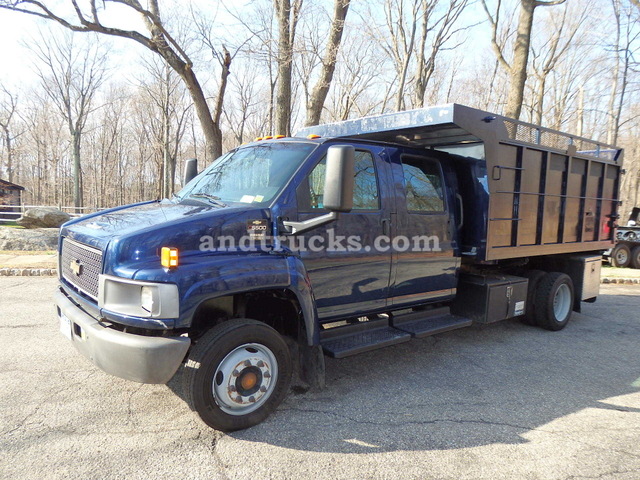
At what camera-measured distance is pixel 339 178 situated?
9.88 feet

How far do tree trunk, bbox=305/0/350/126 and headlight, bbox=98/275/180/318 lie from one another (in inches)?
343

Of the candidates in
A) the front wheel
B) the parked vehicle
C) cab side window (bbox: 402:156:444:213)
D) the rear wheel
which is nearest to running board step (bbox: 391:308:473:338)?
cab side window (bbox: 402:156:444:213)

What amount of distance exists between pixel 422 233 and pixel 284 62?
316 inches

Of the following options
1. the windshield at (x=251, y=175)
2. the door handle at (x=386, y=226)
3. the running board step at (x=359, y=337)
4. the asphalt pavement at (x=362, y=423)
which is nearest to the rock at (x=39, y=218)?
the asphalt pavement at (x=362, y=423)

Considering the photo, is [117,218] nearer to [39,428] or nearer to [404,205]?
[39,428]

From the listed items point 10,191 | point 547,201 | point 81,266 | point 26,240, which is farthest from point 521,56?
point 10,191

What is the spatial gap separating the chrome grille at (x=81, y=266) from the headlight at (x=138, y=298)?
0.20 metres

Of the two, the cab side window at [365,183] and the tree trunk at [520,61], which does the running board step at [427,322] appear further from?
the tree trunk at [520,61]

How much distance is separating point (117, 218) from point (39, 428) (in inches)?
64.7

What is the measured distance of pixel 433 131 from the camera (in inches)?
186

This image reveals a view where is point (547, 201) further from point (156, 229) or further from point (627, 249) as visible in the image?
point (627, 249)

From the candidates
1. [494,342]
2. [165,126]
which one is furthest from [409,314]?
[165,126]

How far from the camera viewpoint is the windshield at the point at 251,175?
3.57 meters

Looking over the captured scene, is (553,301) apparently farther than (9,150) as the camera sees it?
No
